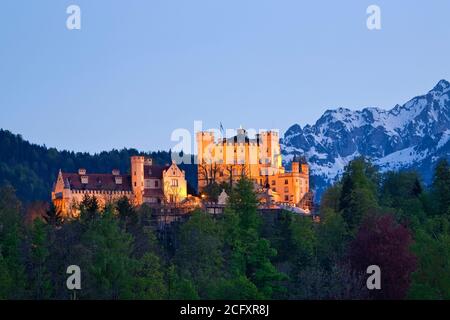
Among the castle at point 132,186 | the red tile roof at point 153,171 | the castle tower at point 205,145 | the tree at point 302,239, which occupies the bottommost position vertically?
the tree at point 302,239

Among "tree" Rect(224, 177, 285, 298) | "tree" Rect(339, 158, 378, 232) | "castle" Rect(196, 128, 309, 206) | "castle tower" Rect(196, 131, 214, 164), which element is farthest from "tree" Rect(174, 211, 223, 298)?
"castle tower" Rect(196, 131, 214, 164)

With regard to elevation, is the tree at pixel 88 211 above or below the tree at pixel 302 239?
above

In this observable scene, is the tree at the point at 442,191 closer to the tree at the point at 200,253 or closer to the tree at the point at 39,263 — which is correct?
the tree at the point at 200,253

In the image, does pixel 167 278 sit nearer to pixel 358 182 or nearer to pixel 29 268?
pixel 29 268

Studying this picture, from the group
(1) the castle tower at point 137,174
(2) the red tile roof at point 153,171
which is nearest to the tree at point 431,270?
(1) the castle tower at point 137,174

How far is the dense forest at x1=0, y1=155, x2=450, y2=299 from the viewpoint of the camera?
3656 inches

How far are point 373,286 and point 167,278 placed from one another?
17750 mm

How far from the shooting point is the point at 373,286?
302ft

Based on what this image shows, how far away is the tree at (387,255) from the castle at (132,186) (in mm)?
58861

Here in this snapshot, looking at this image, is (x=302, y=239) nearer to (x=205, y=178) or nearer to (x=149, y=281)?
(x=149, y=281)

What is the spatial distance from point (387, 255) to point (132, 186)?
69250 millimetres

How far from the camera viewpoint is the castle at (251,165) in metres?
174

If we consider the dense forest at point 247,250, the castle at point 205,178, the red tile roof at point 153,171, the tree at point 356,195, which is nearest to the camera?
the dense forest at point 247,250

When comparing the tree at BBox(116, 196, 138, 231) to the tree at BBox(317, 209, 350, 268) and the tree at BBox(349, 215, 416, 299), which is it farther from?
the tree at BBox(349, 215, 416, 299)
